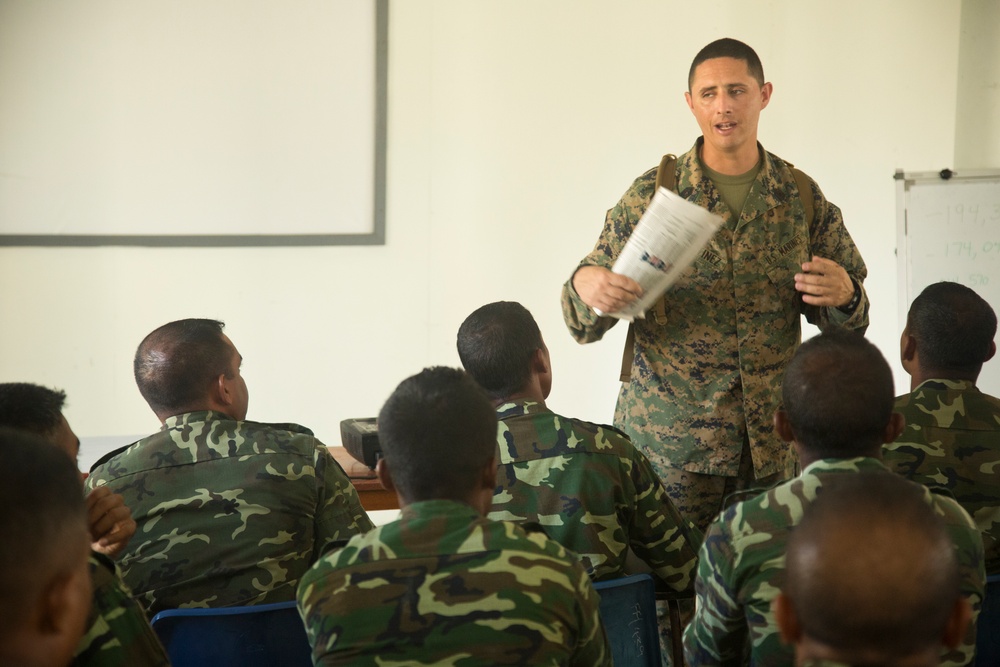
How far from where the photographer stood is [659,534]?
194 centimetres

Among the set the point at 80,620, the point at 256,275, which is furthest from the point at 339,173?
the point at 80,620

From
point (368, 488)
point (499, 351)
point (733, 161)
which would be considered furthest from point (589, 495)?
point (733, 161)

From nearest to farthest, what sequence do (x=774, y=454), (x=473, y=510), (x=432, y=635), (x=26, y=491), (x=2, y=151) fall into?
(x=26, y=491) < (x=432, y=635) < (x=473, y=510) < (x=774, y=454) < (x=2, y=151)

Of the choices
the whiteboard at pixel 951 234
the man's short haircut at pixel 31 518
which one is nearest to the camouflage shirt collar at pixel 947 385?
the man's short haircut at pixel 31 518

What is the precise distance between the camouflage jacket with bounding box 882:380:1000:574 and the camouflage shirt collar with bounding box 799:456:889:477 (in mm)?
502

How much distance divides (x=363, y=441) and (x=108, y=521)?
1.02 m

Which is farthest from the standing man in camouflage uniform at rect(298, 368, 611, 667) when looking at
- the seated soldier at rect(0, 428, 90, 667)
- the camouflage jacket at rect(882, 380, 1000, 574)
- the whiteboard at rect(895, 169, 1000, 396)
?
the whiteboard at rect(895, 169, 1000, 396)

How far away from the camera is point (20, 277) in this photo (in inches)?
150

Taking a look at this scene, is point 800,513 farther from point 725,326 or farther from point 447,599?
point 725,326

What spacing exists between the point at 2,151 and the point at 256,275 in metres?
1.03

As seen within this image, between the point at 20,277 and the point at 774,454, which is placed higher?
the point at 20,277

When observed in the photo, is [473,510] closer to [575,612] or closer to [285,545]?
[575,612]

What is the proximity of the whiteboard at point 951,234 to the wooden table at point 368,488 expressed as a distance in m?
2.57

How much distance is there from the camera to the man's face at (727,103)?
256 centimetres
